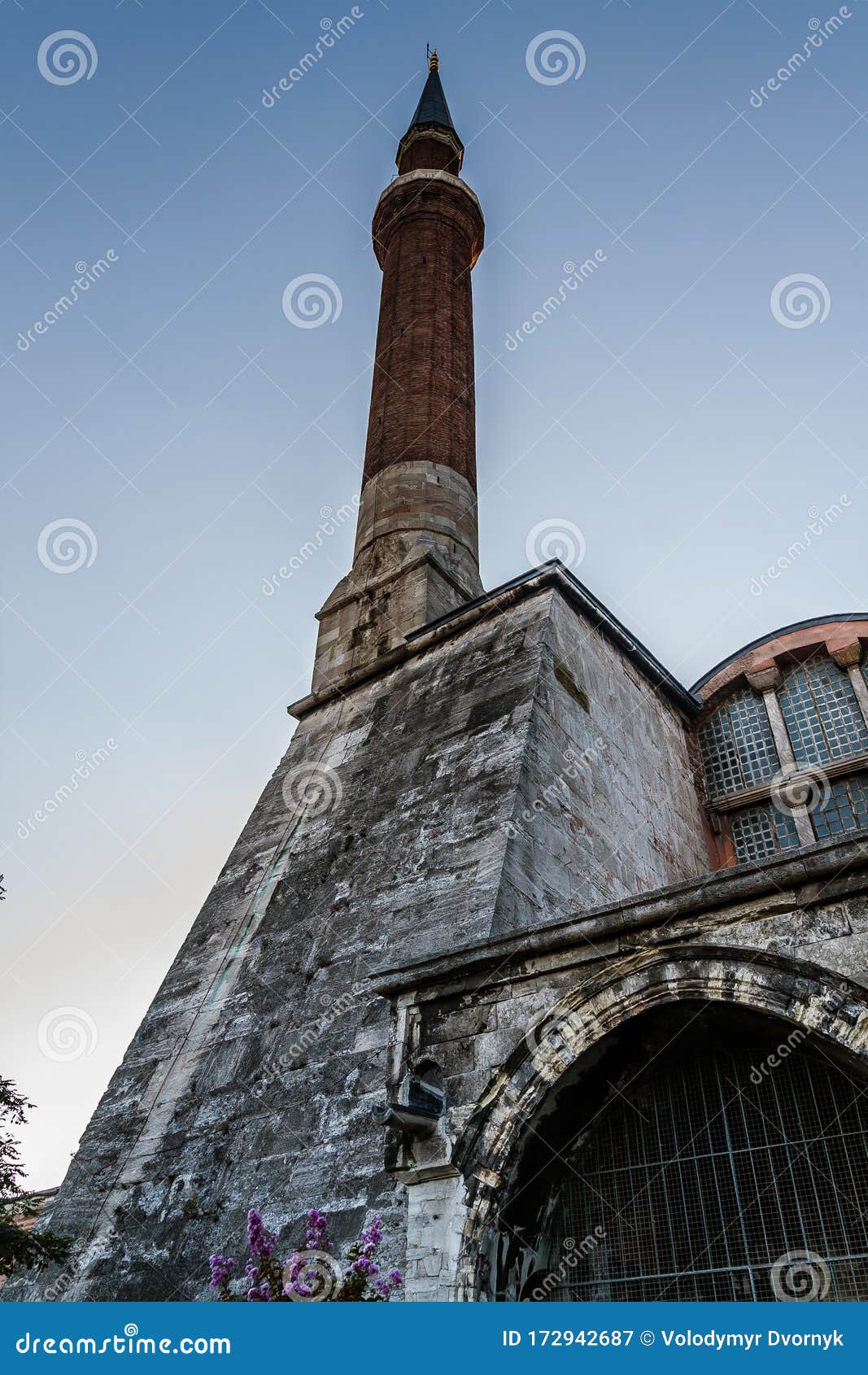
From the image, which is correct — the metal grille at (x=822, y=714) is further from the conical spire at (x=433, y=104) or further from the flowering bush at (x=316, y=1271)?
the conical spire at (x=433, y=104)

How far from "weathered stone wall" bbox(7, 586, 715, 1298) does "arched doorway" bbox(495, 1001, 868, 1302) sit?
91 centimetres

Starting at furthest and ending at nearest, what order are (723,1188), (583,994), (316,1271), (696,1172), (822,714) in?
(822,714)
(316,1271)
(583,994)
(696,1172)
(723,1188)

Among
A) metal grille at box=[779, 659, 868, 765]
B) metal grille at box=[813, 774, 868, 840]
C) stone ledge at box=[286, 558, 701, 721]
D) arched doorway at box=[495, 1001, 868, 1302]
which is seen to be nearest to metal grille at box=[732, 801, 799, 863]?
metal grille at box=[813, 774, 868, 840]

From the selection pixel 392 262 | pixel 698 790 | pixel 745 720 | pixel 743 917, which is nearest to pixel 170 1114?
pixel 743 917

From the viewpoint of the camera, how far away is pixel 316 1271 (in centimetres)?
609

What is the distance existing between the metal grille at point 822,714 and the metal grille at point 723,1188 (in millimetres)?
6604

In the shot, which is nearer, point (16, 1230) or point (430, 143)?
point (16, 1230)

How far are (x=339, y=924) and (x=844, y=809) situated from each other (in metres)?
5.68

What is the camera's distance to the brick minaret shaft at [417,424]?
13617 millimetres

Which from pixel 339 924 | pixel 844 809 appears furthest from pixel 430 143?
pixel 339 924

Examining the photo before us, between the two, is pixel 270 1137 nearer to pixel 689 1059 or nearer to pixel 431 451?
pixel 689 1059

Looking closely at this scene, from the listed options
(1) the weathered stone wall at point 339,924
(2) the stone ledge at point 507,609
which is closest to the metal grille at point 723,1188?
(1) the weathered stone wall at point 339,924

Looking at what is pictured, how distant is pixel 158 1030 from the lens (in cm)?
966

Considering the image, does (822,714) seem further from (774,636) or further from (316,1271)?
(316,1271)
